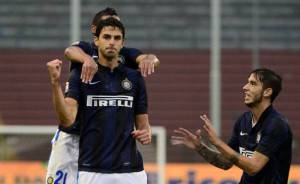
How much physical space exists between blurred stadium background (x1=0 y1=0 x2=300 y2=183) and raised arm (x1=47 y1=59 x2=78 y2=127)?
35.6ft

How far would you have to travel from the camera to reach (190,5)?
18.5 m

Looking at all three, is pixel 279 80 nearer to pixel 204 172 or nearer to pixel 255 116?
pixel 255 116

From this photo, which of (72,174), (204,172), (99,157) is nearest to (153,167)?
(204,172)

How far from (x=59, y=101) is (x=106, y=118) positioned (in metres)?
0.49

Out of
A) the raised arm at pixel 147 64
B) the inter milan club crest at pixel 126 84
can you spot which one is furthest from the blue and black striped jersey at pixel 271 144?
the inter milan club crest at pixel 126 84

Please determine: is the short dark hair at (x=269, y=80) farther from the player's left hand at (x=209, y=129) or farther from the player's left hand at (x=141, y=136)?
the player's left hand at (x=141, y=136)

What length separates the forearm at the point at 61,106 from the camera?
21.4ft

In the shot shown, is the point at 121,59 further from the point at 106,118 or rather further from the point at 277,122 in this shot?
the point at 277,122

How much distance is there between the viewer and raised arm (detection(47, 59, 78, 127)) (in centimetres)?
641

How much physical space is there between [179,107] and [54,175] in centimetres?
1043

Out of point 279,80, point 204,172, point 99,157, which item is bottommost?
point 204,172

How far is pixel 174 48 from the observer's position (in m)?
18.5

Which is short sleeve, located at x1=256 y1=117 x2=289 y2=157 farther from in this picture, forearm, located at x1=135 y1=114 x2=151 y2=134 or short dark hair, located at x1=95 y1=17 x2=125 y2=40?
short dark hair, located at x1=95 y1=17 x2=125 y2=40

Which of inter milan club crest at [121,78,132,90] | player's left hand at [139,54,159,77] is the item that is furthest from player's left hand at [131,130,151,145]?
player's left hand at [139,54,159,77]
